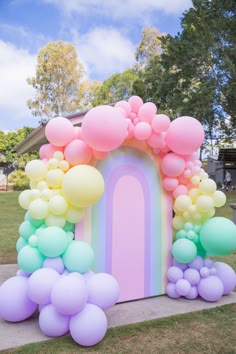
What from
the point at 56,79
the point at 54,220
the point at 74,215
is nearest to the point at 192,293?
the point at 74,215

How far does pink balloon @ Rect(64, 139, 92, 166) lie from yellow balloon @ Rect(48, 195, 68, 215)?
432mm

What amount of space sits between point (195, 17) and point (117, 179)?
14736 millimetres

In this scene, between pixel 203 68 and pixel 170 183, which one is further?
pixel 203 68

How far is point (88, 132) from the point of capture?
3.63 m

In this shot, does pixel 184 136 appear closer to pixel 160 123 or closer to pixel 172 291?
pixel 160 123

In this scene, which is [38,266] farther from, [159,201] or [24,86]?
[24,86]

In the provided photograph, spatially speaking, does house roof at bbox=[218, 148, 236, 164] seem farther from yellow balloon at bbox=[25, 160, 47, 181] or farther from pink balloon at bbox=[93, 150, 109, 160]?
yellow balloon at bbox=[25, 160, 47, 181]

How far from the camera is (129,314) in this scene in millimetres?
4012

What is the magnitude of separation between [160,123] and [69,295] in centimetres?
213

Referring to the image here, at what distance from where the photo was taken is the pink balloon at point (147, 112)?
13.9ft

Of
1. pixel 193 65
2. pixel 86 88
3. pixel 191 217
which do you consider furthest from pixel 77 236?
pixel 86 88

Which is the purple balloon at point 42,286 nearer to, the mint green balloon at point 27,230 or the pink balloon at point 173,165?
the mint green balloon at point 27,230

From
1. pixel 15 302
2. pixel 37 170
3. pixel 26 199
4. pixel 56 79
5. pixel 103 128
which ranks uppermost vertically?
pixel 56 79

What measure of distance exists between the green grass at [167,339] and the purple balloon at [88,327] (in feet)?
0.24
